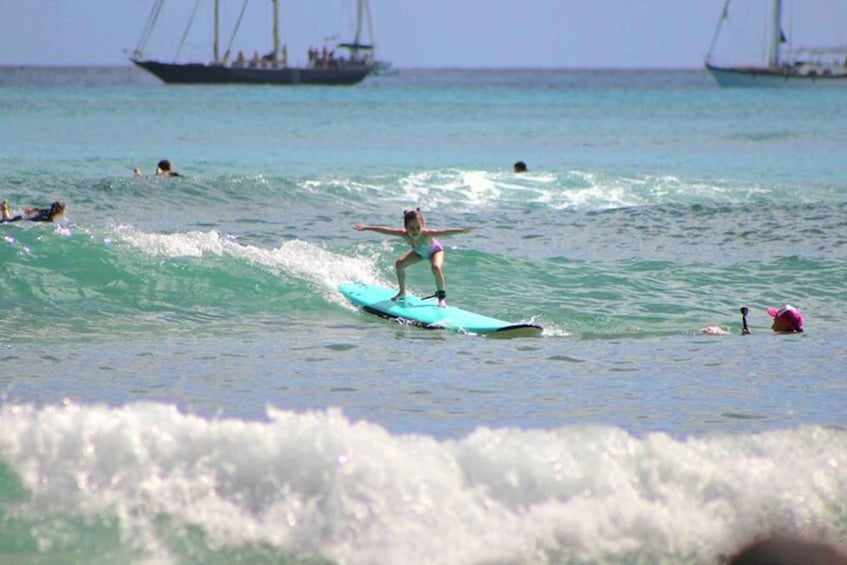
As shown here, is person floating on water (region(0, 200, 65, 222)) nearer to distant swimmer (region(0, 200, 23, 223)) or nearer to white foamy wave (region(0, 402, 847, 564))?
distant swimmer (region(0, 200, 23, 223))

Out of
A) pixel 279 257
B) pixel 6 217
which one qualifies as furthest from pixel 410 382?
pixel 6 217

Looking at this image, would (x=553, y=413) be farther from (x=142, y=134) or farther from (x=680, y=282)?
(x=142, y=134)

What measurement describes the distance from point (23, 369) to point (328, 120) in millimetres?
57126

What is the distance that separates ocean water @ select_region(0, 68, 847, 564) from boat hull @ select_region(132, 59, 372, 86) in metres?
103

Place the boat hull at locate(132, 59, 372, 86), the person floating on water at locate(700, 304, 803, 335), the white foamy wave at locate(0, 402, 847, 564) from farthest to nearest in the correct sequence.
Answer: the boat hull at locate(132, 59, 372, 86) < the person floating on water at locate(700, 304, 803, 335) < the white foamy wave at locate(0, 402, 847, 564)

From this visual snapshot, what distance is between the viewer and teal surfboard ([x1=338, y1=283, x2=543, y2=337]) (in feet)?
48.8

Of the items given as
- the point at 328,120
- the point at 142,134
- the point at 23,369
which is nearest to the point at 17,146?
the point at 142,134

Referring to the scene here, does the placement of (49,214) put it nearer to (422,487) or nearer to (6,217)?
(6,217)

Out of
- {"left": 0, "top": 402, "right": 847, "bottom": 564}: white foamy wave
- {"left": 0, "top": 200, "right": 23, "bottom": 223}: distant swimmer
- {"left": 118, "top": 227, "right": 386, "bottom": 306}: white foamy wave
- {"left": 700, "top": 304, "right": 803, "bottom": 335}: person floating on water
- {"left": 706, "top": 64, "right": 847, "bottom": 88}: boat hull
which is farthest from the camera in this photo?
{"left": 706, "top": 64, "right": 847, "bottom": 88}: boat hull

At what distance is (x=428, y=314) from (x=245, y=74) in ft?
402

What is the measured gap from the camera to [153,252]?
20.0 m

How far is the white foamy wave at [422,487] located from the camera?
8359 mm

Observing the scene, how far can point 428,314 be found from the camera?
52.2 feet

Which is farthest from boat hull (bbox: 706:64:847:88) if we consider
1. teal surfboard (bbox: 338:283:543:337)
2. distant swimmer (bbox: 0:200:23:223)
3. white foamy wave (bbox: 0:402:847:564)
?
white foamy wave (bbox: 0:402:847:564)
